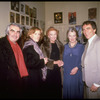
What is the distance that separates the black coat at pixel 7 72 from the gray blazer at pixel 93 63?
1061 millimetres

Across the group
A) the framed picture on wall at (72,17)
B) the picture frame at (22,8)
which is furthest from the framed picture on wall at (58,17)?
the picture frame at (22,8)

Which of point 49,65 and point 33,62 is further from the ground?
point 33,62

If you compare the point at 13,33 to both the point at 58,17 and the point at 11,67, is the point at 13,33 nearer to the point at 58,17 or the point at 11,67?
the point at 11,67

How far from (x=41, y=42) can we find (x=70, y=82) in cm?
111

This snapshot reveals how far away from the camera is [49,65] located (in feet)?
7.68

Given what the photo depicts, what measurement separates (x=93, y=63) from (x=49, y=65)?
2.78 ft

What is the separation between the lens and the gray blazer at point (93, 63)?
179 cm

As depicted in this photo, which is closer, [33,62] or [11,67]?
[11,67]

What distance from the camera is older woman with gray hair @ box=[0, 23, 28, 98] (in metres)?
1.67

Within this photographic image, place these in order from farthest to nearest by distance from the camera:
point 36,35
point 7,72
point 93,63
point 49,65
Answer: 1. point 49,65
2. point 36,35
3. point 93,63
4. point 7,72

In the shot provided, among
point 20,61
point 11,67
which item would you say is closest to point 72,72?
point 20,61

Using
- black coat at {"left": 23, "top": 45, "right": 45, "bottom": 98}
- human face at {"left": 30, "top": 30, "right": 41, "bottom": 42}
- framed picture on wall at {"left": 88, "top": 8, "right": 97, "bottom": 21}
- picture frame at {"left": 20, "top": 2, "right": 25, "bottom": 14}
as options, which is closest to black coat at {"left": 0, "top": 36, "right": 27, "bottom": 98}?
black coat at {"left": 23, "top": 45, "right": 45, "bottom": 98}

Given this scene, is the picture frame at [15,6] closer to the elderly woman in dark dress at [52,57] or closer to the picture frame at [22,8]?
the picture frame at [22,8]

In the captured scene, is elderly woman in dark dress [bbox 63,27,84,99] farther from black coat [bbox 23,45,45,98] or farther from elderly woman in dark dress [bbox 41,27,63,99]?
black coat [bbox 23,45,45,98]
